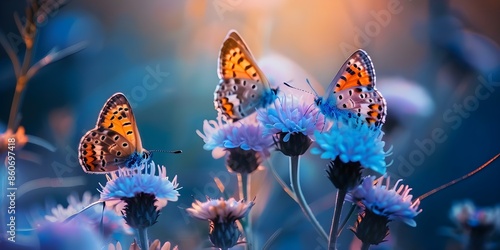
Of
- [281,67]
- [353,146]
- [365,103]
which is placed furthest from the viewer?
[281,67]

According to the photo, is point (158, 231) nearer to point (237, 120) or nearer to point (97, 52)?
point (237, 120)

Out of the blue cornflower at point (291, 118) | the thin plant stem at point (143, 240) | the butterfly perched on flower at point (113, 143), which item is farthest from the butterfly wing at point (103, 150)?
the blue cornflower at point (291, 118)

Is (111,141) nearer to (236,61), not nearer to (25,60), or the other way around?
(236,61)

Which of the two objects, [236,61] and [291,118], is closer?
[291,118]

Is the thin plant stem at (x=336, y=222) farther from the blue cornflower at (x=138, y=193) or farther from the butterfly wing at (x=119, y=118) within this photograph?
the butterfly wing at (x=119, y=118)

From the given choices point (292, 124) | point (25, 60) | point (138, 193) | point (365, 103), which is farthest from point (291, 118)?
point (25, 60)

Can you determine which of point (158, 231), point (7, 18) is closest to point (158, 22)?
point (7, 18)
